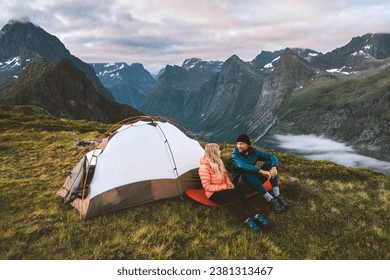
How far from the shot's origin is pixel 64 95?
152000mm

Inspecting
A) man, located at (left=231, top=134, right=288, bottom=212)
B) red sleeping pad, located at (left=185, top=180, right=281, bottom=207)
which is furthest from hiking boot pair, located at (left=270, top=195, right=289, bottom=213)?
red sleeping pad, located at (left=185, top=180, right=281, bottom=207)

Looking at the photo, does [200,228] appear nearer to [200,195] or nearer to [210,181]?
[210,181]

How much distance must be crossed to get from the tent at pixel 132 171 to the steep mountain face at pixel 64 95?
5351 inches

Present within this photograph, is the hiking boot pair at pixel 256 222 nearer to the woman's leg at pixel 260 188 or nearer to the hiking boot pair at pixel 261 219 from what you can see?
the hiking boot pair at pixel 261 219

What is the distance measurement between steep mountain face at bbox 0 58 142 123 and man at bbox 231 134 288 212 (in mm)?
139356

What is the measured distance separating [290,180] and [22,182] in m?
13.8

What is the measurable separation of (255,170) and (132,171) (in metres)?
4.98

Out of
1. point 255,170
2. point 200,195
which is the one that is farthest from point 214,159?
point 200,195

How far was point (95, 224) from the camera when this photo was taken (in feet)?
35.3

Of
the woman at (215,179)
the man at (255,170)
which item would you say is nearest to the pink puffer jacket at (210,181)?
the woman at (215,179)

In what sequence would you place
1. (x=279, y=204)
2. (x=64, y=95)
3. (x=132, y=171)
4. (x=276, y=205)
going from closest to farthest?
(x=276, y=205) → (x=279, y=204) → (x=132, y=171) → (x=64, y=95)

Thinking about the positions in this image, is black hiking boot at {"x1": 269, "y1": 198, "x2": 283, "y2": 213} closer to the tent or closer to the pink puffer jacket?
the pink puffer jacket

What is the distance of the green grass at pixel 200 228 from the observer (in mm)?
9016
